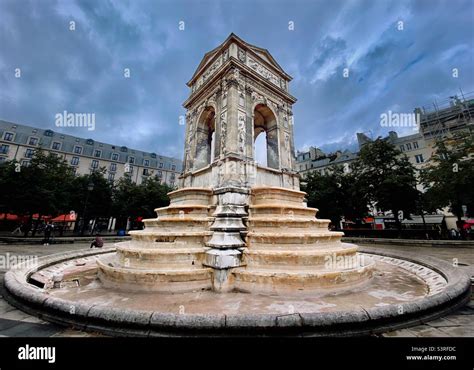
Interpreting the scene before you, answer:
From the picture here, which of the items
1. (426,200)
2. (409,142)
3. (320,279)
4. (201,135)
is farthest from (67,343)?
(409,142)

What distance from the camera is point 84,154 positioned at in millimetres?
50438

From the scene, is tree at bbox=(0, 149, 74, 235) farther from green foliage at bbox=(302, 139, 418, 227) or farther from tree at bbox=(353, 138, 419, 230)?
tree at bbox=(353, 138, 419, 230)

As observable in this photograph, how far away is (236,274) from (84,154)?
58.5 metres

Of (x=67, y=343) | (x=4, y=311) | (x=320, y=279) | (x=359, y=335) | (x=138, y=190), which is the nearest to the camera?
(x=67, y=343)

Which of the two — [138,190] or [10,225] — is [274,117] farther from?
[10,225]

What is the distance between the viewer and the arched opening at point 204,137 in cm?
1248

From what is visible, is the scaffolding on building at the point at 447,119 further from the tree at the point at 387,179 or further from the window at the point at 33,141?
the window at the point at 33,141

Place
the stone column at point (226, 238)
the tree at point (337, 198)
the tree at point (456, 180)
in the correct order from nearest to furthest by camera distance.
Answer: the stone column at point (226, 238) → the tree at point (456, 180) → the tree at point (337, 198)

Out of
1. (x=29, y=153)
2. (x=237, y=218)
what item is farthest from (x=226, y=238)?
(x=29, y=153)

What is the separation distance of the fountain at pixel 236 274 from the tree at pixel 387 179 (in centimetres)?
1606

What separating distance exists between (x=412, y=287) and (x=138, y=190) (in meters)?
33.6

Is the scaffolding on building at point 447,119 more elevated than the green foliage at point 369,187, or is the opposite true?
the scaffolding on building at point 447,119

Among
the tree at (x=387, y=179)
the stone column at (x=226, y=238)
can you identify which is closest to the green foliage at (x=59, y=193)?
the stone column at (x=226, y=238)

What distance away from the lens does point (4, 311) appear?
4.10 m
